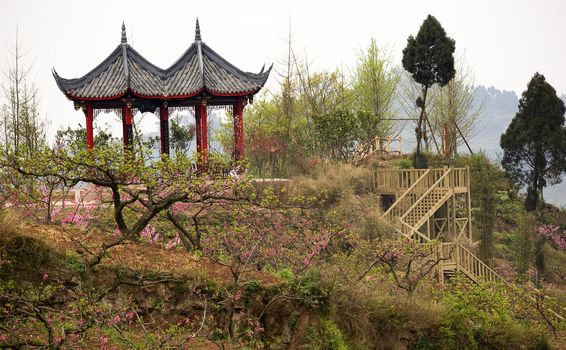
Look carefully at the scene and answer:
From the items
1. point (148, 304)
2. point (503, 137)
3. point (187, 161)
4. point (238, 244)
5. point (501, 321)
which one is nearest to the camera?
point (148, 304)

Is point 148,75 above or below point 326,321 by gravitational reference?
above

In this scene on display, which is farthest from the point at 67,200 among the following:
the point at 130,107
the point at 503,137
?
the point at 503,137

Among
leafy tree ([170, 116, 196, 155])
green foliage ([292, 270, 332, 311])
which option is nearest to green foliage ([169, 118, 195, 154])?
leafy tree ([170, 116, 196, 155])

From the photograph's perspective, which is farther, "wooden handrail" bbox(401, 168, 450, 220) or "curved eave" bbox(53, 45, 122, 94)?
"curved eave" bbox(53, 45, 122, 94)

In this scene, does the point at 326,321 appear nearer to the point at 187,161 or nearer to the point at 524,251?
the point at 187,161

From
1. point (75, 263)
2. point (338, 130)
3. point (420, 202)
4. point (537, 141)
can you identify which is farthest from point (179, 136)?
point (75, 263)

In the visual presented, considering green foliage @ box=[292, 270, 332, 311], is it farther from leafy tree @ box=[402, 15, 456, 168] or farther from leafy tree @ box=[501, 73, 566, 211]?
leafy tree @ box=[501, 73, 566, 211]

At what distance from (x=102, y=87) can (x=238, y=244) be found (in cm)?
920

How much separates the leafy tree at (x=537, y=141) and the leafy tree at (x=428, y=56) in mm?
3423

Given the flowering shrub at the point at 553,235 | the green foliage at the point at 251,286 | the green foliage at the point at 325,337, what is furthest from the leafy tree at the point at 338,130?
the green foliage at the point at 251,286

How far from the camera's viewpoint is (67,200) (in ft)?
77.5

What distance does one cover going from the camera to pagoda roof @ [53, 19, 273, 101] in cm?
2314

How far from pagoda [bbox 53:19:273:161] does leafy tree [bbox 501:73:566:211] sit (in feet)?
35.7

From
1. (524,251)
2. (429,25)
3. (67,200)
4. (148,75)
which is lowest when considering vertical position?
(524,251)
